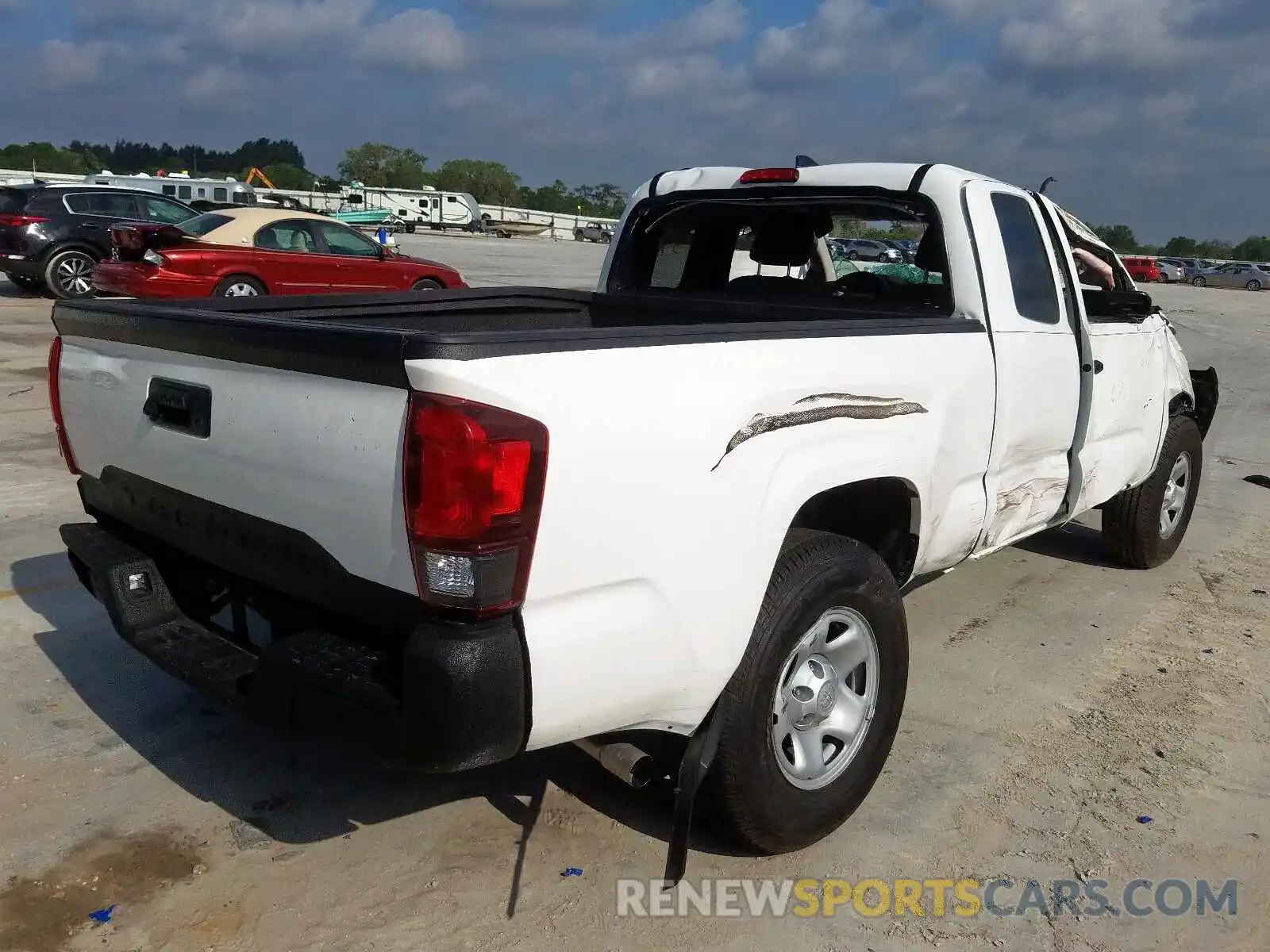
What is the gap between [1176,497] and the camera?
227 inches

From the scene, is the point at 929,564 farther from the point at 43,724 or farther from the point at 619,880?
the point at 43,724

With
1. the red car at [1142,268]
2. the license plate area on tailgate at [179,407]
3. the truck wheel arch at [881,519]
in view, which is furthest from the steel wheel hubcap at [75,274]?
the red car at [1142,268]

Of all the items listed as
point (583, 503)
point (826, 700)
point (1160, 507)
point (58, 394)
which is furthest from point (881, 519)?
point (1160, 507)

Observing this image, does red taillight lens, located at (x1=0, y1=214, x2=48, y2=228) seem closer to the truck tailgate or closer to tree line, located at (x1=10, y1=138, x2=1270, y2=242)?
the truck tailgate

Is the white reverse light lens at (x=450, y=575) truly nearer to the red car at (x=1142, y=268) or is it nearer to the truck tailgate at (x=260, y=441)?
the truck tailgate at (x=260, y=441)

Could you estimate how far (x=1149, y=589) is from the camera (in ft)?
17.7

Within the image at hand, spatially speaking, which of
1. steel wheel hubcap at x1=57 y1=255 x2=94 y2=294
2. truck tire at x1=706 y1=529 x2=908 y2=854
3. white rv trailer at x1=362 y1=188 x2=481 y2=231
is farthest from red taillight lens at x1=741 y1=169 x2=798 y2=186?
white rv trailer at x1=362 y1=188 x2=481 y2=231

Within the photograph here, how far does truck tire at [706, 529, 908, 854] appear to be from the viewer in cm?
271

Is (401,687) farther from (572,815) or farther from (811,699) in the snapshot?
(811,699)

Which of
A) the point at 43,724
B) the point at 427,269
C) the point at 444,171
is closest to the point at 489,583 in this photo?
the point at 43,724

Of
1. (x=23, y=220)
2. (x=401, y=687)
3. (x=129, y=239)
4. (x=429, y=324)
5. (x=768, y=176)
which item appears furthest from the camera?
(x=23, y=220)

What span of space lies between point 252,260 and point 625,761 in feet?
38.7

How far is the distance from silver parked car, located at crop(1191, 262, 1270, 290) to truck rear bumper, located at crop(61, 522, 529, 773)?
178 feet

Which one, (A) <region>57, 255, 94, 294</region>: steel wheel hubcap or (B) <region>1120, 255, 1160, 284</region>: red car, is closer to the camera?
(A) <region>57, 255, 94, 294</region>: steel wheel hubcap
